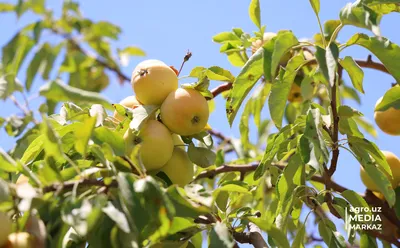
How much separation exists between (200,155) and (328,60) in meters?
0.42

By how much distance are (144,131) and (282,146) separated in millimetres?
388

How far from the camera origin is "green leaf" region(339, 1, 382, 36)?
1.40 metres

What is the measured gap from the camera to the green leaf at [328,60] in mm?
1346

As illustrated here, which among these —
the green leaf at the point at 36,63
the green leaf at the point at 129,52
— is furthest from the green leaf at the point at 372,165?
the green leaf at the point at 129,52

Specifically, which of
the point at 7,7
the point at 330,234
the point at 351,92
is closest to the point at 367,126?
the point at 351,92

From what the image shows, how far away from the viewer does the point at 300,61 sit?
5.52 ft

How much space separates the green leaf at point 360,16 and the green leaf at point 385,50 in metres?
0.08

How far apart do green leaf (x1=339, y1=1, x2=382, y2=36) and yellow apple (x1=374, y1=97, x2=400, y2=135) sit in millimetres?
733

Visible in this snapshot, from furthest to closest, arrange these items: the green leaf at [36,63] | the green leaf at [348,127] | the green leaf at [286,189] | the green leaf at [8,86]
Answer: the green leaf at [36,63], the green leaf at [348,127], the green leaf at [286,189], the green leaf at [8,86]

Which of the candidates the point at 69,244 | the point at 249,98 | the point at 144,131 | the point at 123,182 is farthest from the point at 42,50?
the point at 123,182

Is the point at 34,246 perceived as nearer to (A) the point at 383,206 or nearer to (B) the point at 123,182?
(B) the point at 123,182

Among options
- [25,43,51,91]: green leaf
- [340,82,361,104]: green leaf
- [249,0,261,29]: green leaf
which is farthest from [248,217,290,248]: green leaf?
[340,82,361,104]: green leaf

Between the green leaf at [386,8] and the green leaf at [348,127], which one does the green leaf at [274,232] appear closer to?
the green leaf at [348,127]

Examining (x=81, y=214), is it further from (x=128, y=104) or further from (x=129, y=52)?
(x=129, y=52)
